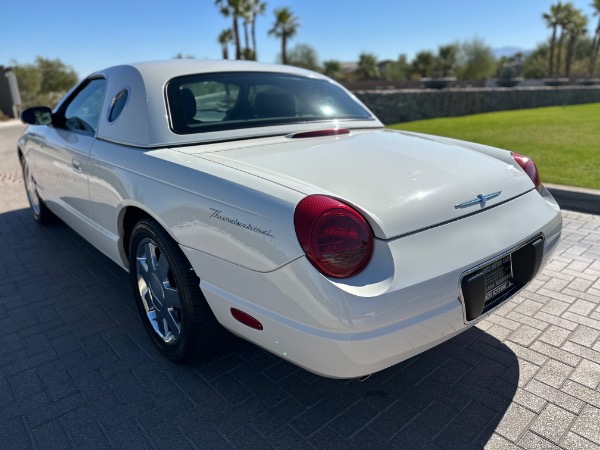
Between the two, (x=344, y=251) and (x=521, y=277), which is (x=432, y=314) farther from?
(x=521, y=277)

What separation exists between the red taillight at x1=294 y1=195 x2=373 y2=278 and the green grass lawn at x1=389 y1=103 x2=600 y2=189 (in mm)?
5033

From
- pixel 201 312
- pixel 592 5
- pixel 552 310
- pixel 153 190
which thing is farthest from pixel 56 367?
pixel 592 5

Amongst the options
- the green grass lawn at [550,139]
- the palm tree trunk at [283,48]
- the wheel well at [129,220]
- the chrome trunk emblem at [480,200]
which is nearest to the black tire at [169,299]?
the wheel well at [129,220]

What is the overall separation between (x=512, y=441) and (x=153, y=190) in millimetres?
2068

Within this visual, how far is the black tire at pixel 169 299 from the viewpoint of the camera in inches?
92.2

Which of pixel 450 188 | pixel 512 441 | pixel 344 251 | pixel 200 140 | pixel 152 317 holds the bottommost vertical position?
pixel 512 441

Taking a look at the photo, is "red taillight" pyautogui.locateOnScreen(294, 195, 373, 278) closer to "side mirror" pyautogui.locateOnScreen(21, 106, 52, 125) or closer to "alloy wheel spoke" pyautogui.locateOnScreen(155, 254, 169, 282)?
"alloy wheel spoke" pyautogui.locateOnScreen(155, 254, 169, 282)

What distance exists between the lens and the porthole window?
2.98 meters

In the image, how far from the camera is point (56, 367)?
2.64m

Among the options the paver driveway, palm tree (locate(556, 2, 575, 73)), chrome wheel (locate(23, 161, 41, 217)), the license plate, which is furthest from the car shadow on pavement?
palm tree (locate(556, 2, 575, 73))

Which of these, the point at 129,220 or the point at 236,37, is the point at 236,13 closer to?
the point at 236,37

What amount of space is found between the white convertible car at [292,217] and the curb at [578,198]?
312cm

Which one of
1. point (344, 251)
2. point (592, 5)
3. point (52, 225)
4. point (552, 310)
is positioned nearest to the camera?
point (344, 251)

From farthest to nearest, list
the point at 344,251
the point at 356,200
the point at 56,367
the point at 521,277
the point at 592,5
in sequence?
the point at 592,5 → the point at 56,367 → the point at 521,277 → the point at 356,200 → the point at 344,251
